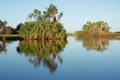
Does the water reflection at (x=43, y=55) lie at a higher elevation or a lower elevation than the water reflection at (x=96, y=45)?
higher

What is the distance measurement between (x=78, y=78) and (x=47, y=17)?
61.5 meters

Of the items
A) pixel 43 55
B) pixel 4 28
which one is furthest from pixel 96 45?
pixel 4 28

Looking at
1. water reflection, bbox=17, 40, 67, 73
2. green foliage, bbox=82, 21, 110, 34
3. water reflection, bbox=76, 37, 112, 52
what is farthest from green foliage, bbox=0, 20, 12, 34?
water reflection, bbox=17, 40, 67, 73

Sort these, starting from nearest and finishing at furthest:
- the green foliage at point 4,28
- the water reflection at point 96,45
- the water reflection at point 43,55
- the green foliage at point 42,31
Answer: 1. the water reflection at point 43,55
2. the water reflection at point 96,45
3. the green foliage at point 42,31
4. the green foliage at point 4,28

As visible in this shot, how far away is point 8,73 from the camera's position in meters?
14.5

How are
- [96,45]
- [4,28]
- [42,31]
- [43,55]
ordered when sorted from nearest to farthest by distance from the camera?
[43,55], [96,45], [42,31], [4,28]

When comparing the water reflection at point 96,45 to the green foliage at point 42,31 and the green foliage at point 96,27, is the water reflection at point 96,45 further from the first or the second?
the green foliage at point 96,27

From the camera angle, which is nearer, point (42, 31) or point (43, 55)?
point (43, 55)

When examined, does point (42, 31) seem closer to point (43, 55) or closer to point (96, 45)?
point (96, 45)

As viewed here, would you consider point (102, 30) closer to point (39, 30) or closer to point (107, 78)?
point (39, 30)

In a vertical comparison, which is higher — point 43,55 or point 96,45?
point 43,55

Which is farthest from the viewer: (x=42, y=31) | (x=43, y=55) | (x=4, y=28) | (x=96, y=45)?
(x=4, y=28)

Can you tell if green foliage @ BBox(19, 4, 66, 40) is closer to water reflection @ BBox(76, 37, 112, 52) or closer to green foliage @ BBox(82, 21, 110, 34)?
water reflection @ BBox(76, 37, 112, 52)

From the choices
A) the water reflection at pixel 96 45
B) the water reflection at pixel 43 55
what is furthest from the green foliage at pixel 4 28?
the water reflection at pixel 43 55
